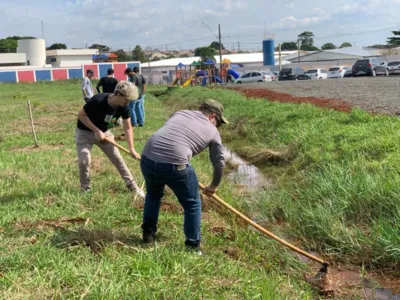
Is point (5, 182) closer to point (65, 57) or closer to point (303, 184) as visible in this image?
point (303, 184)

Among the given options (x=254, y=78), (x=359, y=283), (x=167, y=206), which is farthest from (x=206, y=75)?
(x=359, y=283)

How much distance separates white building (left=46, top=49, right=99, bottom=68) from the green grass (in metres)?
88.3

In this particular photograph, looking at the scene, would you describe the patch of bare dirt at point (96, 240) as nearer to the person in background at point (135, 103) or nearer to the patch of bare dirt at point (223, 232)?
the patch of bare dirt at point (223, 232)

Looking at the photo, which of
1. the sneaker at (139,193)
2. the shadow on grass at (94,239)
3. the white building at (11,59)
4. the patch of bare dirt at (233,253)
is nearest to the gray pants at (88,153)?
the sneaker at (139,193)

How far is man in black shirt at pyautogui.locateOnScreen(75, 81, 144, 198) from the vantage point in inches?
227

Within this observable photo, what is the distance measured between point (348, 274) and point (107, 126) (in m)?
3.57

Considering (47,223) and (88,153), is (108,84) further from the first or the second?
(47,223)

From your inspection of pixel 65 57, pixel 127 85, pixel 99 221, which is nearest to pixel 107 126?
pixel 127 85

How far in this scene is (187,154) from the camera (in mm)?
4211

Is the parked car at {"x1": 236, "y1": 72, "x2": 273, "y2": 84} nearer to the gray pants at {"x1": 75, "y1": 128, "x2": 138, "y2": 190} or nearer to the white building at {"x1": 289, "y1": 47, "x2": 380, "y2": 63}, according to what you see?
the white building at {"x1": 289, "y1": 47, "x2": 380, "y2": 63}

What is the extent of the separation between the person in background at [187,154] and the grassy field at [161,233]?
A: 0.44m

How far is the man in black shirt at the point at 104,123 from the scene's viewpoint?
227 inches

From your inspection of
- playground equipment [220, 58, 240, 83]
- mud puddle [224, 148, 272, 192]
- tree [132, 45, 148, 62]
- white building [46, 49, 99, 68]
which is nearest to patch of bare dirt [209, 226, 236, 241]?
mud puddle [224, 148, 272, 192]

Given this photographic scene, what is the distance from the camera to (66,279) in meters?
3.62
